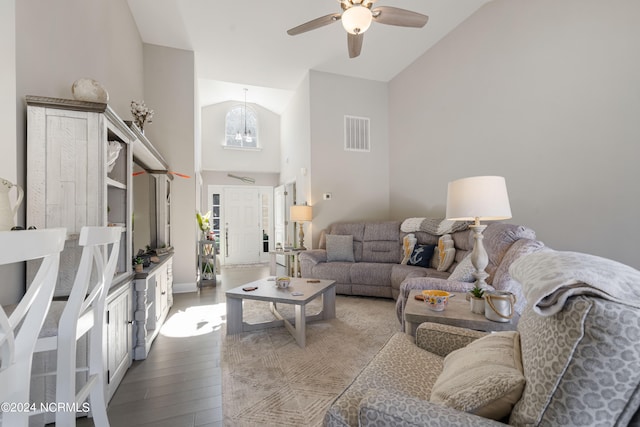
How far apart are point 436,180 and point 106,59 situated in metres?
4.19

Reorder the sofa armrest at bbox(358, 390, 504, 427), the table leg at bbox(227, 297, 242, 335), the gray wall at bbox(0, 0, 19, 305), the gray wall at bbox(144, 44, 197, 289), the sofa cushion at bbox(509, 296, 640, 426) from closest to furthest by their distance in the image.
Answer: the sofa cushion at bbox(509, 296, 640, 426), the sofa armrest at bbox(358, 390, 504, 427), the gray wall at bbox(0, 0, 19, 305), the table leg at bbox(227, 297, 242, 335), the gray wall at bbox(144, 44, 197, 289)

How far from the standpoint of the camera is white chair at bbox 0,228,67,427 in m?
0.63

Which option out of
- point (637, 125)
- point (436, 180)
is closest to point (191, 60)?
point (436, 180)

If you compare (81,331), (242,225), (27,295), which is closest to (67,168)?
(81,331)

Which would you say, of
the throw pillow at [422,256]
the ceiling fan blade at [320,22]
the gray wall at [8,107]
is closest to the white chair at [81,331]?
the gray wall at [8,107]

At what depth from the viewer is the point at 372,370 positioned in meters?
1.14

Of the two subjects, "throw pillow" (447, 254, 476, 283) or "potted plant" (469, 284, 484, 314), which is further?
"throw pillow" (447, 254, 476, 283)

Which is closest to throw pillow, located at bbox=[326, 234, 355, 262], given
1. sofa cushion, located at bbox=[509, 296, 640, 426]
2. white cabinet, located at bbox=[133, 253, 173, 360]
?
white cabinet, located at bbox=[133, 253, 173, 360]

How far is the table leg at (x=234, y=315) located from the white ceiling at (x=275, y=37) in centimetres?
342

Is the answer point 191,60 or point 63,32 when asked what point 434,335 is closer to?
point 63,32

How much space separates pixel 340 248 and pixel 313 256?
43 cm

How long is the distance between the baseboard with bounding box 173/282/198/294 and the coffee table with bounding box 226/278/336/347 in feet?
5.73

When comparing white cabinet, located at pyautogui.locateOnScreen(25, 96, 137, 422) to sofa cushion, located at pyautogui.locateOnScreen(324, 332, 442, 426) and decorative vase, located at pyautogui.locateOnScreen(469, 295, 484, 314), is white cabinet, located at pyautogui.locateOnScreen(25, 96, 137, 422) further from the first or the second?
decorative vase, located at pyautogui.locateOnScreen(469, 295, 484, 314)

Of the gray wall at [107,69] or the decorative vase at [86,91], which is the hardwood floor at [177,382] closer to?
the gray wall at [107,69]
